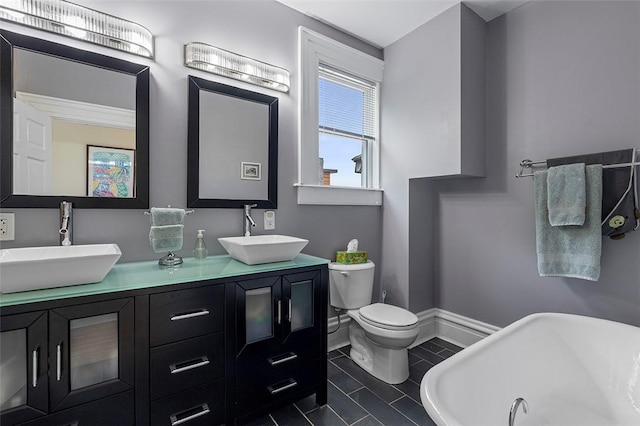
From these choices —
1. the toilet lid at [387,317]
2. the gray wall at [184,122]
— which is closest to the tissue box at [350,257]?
the gray wall at [184,122]

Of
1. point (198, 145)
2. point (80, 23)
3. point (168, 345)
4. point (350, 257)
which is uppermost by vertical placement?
point (80, 23)

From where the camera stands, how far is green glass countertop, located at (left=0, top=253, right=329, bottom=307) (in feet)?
3.52

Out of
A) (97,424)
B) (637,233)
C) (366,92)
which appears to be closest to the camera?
(97,424)

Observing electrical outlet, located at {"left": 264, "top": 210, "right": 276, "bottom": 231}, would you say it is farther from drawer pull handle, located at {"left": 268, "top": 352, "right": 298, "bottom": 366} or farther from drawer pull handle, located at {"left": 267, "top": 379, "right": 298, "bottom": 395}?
drawer pull handle, located at {"left": 267, "top": 379, "right": 298, "bottom": 395}

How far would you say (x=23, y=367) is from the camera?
1.03 m

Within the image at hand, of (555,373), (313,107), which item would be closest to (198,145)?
(313,107)

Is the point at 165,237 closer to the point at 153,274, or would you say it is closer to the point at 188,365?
the point at 153,274

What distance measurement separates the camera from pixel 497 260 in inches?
92.6

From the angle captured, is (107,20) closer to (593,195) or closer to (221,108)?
(221,108)

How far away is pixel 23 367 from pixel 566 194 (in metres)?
2.81

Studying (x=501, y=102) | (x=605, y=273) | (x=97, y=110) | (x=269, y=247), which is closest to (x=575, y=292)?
(x=605, y=273)

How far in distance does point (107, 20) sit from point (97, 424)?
1.92 meters

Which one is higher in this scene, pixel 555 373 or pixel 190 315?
pixel 190 315

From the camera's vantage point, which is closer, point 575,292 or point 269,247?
point 269,247
